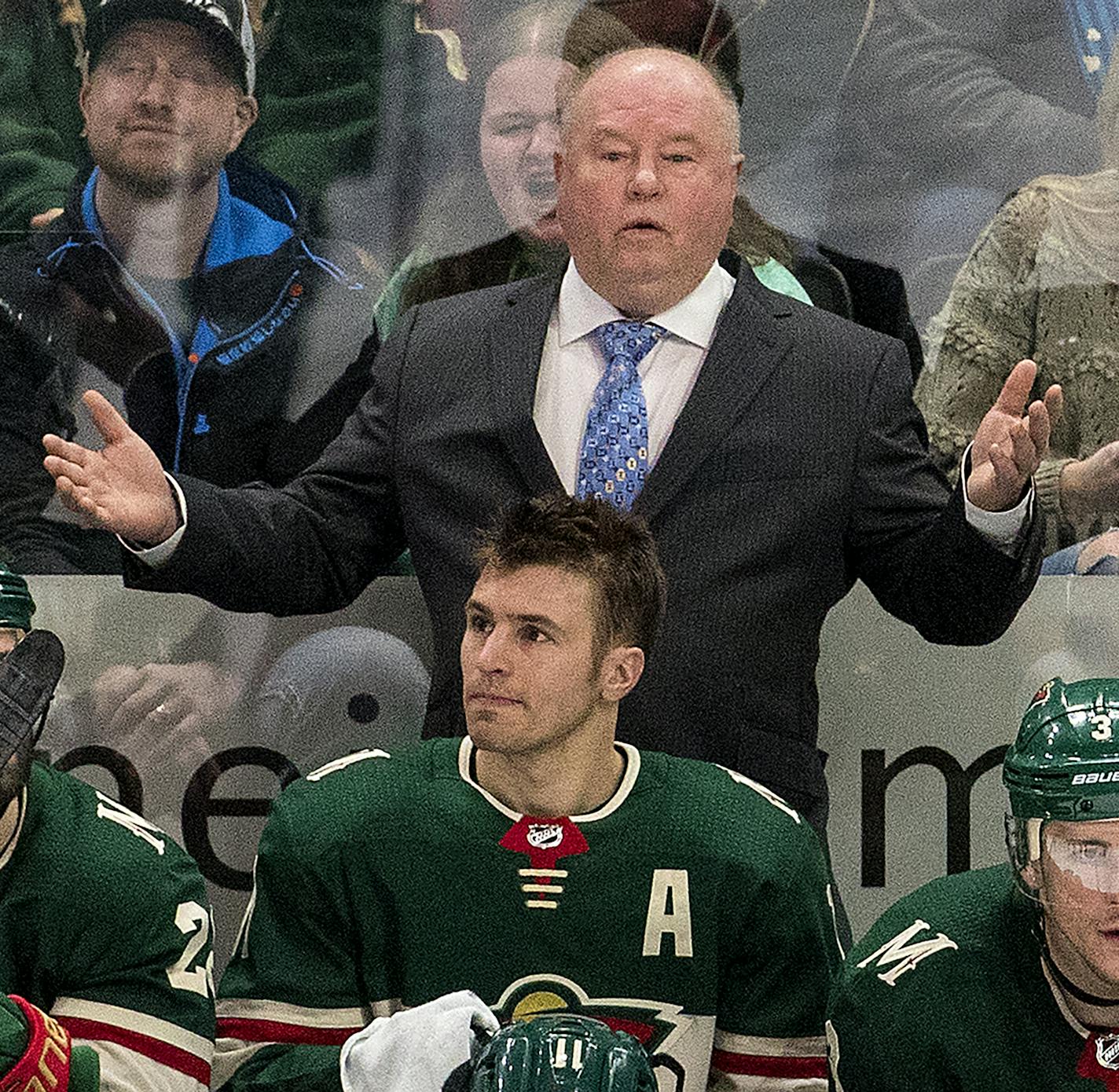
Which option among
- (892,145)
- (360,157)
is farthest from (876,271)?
(360,157)

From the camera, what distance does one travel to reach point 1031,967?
296 cm

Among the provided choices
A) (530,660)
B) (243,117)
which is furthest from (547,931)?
(243,117)

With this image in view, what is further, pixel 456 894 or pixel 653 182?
pixel 653 182

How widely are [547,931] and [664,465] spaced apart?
93 centimetres

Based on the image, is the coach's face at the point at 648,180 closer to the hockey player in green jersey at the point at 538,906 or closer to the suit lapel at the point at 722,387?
the suit lapel at the point at 722,387

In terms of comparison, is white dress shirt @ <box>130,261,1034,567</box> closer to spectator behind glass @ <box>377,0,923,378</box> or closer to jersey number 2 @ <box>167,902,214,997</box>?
spectator behind glass @ <box>377,0,923,378</box>

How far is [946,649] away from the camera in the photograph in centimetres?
447

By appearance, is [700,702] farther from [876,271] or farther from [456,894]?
[876,271]

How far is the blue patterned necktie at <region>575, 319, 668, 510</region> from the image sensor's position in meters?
3.82

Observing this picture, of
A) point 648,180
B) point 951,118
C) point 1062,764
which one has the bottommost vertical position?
point 1062,764

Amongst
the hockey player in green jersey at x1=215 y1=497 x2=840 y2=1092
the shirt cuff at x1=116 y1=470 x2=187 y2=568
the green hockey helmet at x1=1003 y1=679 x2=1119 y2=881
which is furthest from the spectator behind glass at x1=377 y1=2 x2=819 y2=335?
the green hockey helmet at x1=1003 y1=679 x2=1119 y2=881

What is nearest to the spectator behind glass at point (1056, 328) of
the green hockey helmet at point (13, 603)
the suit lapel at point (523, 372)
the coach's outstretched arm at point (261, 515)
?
the suit lapel at point (523, 372)

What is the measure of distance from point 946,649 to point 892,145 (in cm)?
103

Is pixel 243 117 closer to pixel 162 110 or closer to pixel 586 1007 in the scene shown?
pixel 162 110
